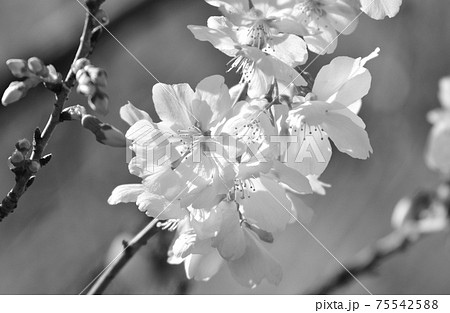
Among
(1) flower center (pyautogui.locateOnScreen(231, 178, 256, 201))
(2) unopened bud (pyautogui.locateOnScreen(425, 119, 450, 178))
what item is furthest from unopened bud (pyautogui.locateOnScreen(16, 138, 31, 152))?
(2) unopened bud (pyautogui.locateOnScreen(425, 119, 450, 178))

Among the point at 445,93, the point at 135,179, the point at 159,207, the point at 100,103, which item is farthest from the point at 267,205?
the point at 135,179

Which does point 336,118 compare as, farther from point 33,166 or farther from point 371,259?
point 33,166

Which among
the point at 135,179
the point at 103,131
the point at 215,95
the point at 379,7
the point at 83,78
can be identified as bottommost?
the point at 135,179

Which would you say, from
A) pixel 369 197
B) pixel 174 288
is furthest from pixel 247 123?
pixel 369 197

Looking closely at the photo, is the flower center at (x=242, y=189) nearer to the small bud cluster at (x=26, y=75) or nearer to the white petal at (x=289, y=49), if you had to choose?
the white petal at (x=289, y=49)

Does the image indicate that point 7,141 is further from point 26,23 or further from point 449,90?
point 449,90

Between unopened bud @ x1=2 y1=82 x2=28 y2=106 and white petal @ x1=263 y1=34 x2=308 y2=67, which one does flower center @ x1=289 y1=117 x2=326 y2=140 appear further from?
unopened bud @ x1=2 y1=82 x2=28 y2=106
